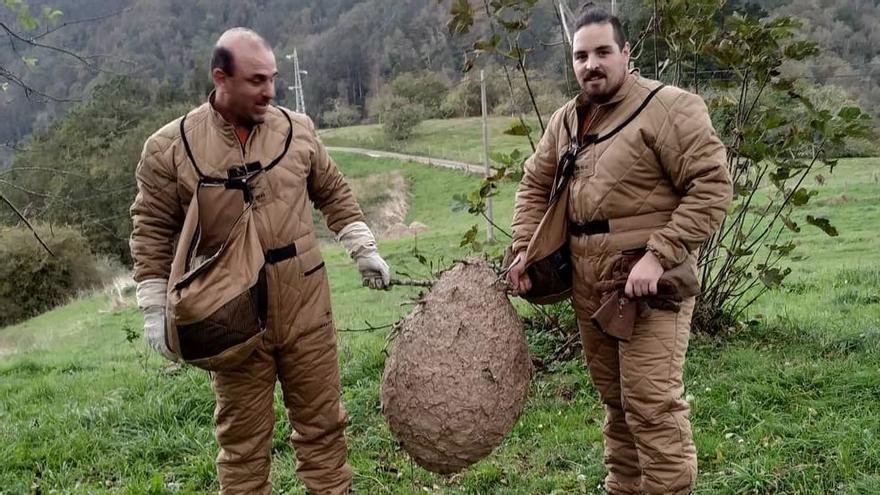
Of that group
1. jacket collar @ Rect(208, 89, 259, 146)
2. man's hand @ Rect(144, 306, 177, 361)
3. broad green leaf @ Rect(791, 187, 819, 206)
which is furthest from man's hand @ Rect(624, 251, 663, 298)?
broad green leaf @ Rect(791, 187, 819, 206)

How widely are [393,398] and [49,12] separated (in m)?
2.85

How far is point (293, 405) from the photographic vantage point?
349cm

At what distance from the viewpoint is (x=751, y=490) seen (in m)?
3.52

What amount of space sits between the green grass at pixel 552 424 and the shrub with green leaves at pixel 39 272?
16488 millimetres

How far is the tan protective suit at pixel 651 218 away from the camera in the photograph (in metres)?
2.89

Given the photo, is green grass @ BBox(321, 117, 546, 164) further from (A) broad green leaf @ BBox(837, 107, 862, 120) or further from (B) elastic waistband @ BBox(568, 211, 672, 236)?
(B) elastic waistband @ BBox(568, 211, 672, 236)

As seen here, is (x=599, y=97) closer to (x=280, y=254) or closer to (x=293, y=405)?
(x=280, y=254)

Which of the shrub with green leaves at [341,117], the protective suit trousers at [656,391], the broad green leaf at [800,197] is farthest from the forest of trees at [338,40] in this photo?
the protective suit trousers at [656,391]

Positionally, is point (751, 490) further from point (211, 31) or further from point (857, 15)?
point (211, 31)

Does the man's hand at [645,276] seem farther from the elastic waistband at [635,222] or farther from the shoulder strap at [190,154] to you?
the shoulder strap at [190,154]

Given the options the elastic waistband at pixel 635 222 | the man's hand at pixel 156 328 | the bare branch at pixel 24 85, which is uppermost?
the bare branch at pixel 24 85

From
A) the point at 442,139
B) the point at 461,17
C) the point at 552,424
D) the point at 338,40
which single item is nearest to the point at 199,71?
the point at 442,139

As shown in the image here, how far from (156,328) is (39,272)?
22612 millimetres

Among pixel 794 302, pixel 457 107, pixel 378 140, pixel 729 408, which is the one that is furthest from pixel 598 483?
pixel 378 140
